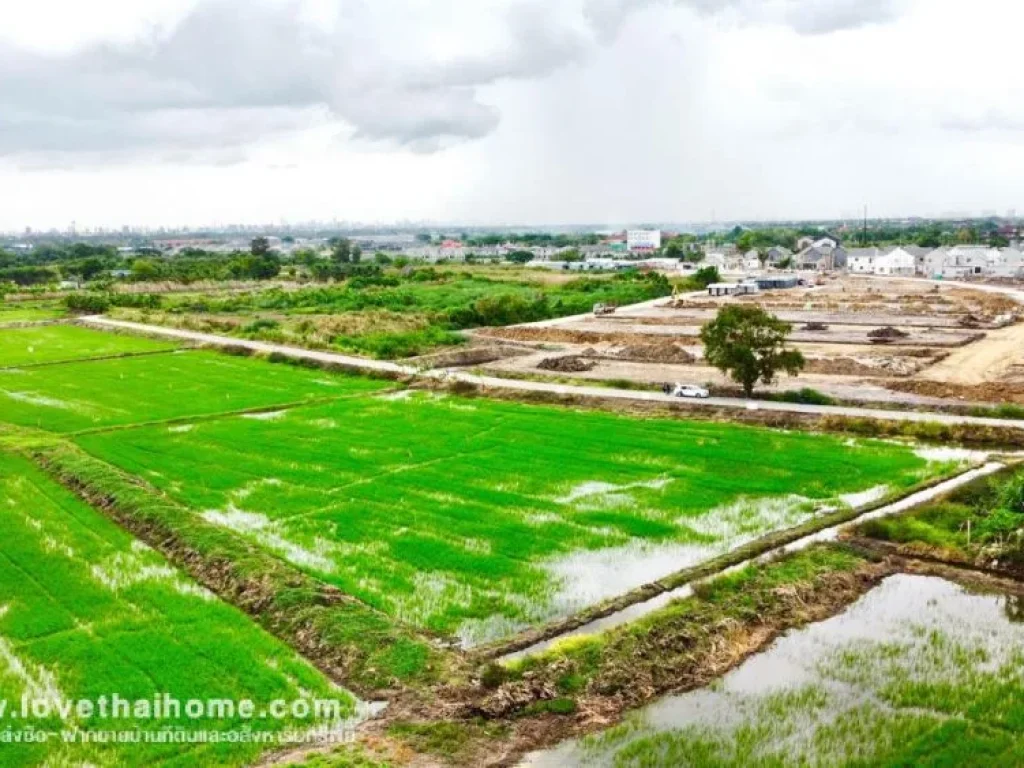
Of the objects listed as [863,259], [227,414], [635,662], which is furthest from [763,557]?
[863,259]

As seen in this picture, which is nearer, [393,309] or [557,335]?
[557,335]

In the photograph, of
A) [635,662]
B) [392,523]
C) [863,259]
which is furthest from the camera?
[863,259]

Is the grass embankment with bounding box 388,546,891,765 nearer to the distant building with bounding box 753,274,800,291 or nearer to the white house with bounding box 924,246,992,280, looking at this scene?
the distant building with bounding box 753,274,800,291

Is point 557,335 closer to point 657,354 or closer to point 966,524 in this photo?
point 657,354

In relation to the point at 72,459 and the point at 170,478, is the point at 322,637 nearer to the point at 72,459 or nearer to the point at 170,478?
the point at 170,478

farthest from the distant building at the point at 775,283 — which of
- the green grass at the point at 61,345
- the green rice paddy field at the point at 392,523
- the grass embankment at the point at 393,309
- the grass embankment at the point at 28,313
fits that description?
the grass embankment at the point at 28,313

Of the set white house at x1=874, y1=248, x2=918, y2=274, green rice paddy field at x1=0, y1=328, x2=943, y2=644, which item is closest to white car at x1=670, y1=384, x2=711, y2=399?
green rice paddy field at x1=0, y1=328, x2=943, y2=644

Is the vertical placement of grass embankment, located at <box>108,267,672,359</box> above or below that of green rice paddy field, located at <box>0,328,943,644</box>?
above
